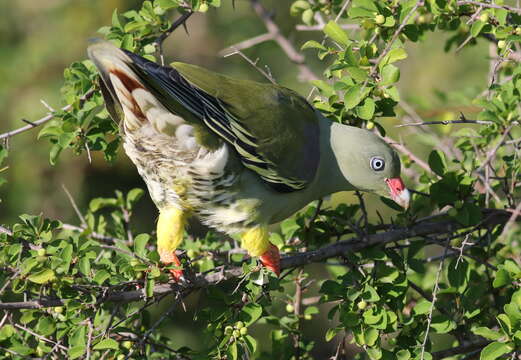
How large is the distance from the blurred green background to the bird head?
2.28m

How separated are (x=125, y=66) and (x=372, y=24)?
1.20 m

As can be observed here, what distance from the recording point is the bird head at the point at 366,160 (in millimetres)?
3850

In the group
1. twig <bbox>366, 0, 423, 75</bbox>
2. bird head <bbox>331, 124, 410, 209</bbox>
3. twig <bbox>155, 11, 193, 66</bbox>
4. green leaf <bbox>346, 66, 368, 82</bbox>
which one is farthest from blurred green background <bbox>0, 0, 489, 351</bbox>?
green leaf <bbox>346, 66, 368, 82</bbox>

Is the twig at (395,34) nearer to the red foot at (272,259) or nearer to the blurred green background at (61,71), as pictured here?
the red foot at (272,259)

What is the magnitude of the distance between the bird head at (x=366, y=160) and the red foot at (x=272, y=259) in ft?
2.07

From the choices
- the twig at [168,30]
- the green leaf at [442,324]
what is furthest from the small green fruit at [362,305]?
the twig at [168,30]

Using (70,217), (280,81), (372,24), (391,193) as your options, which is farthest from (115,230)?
(280,81)

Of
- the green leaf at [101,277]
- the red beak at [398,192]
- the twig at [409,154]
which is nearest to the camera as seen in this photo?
the green leaf at [101,277]

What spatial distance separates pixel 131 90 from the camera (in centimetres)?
329

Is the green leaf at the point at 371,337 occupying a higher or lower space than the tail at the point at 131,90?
lower

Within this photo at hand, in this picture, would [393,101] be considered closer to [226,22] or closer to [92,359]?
[92,359]

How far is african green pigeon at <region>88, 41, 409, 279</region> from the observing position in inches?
131

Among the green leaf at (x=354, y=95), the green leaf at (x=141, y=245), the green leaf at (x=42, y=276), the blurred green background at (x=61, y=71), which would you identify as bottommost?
the blurred green background at (x=61, y=71)

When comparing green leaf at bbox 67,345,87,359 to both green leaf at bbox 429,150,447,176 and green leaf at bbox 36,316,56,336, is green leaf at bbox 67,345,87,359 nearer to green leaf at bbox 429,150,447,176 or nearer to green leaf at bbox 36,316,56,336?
green leaf at bbox 36,316,56,336
